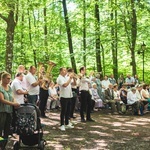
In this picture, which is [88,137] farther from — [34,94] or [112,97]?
[112,97]

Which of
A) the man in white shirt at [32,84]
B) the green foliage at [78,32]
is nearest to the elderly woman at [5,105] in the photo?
the man in white shirt at [32,84]

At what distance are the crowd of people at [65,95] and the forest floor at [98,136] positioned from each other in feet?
1.55

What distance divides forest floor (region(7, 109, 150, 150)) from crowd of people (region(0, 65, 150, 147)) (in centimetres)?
47

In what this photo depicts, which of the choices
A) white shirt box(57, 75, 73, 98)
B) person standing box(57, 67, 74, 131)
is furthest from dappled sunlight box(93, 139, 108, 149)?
white shirt box(57, 75, 73, 98)

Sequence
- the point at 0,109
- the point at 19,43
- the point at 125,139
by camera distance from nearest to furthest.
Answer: the point at 0,109 < the point at 125,139 < the point at 19,43

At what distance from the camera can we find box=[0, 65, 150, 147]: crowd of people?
6.38m

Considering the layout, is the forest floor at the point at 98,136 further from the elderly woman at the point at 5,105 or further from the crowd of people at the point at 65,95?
the elderly woman at the point at 5,105

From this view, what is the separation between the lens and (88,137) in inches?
326

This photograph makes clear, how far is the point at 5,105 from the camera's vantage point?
6.26 meters

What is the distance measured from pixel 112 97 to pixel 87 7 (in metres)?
8.86

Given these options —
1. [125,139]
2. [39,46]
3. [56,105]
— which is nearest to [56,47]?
[39,46]

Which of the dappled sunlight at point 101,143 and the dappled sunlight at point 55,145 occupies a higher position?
the dappled sunlight at point 55,145

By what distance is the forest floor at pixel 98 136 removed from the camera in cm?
728

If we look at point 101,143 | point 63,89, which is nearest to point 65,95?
point 63,89
